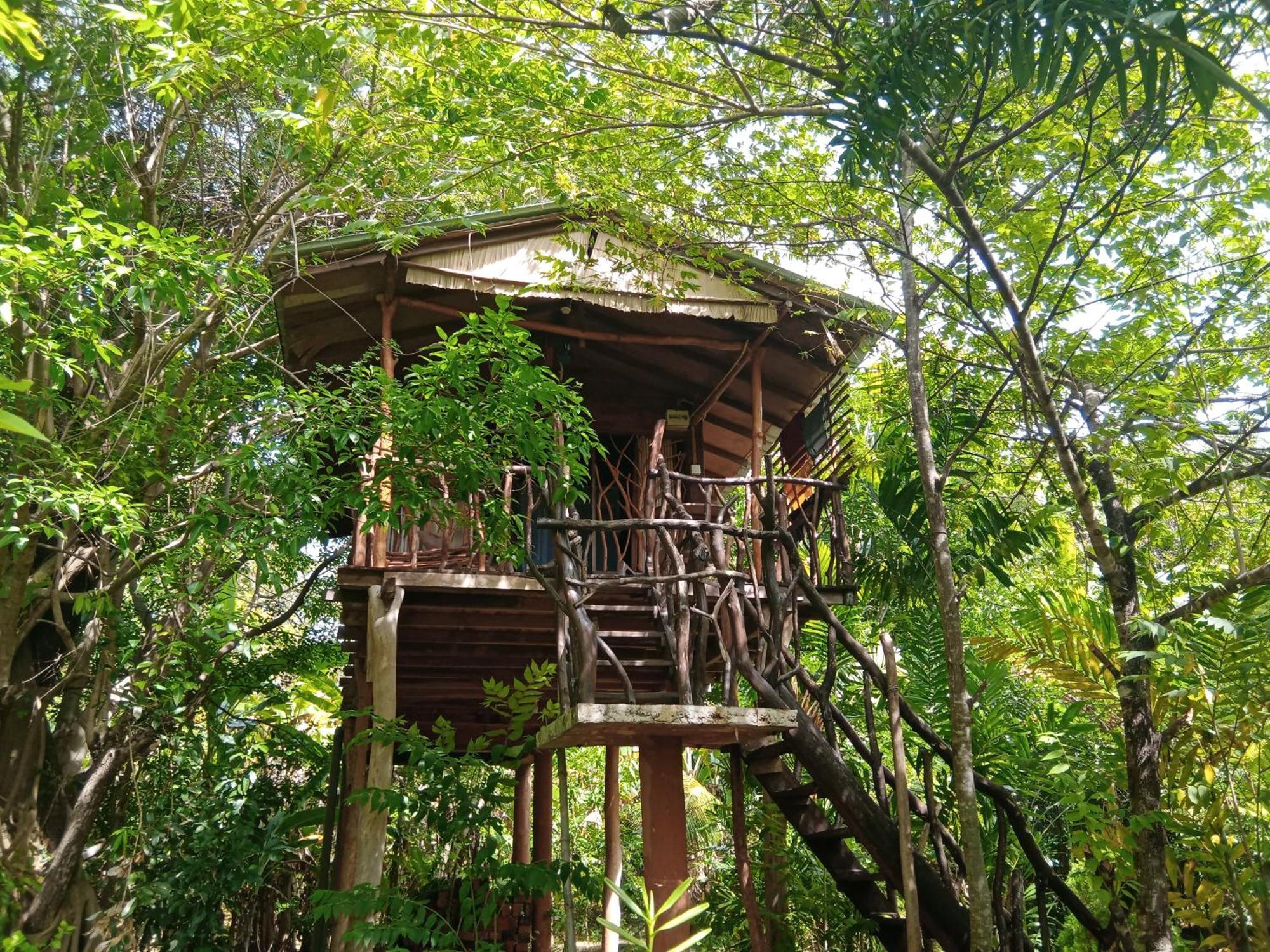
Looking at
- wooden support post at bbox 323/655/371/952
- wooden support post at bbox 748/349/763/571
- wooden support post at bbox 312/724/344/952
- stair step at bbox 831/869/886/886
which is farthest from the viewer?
wooden support post at bbox 312/724/344/952

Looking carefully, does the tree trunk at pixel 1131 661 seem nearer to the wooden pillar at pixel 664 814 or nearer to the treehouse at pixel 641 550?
the treehouse at pixel 641 550

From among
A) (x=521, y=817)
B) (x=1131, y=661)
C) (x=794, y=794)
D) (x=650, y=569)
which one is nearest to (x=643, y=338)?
(x=650, y=569)

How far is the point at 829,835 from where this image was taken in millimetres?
5543

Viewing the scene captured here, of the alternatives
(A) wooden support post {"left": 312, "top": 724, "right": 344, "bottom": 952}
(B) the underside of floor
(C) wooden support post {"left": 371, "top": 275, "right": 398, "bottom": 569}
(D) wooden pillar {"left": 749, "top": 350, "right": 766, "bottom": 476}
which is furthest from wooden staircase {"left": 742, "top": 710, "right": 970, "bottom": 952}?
(A) wooden support post {"left": 312, "top": 724, "right": 344, "bottom": 952}

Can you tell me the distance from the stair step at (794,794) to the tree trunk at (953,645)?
0.86 m

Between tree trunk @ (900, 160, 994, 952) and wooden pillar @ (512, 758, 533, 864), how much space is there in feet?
19.8

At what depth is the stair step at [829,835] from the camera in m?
5.44

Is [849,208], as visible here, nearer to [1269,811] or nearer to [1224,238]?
[1224,238]

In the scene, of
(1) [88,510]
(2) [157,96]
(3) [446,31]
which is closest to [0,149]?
(2) [157,96]

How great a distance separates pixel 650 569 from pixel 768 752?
148 centimetres

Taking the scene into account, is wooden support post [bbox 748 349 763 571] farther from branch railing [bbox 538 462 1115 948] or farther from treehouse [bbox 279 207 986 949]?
branch railing [bbox 538 462 1115 948]

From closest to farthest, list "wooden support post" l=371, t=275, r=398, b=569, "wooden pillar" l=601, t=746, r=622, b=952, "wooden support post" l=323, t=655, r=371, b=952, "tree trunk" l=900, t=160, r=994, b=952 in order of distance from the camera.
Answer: "tree trunk" l=900, t=160, r=994, b=952, "wooden support post" l=371, t=275, r=398, b=569, "wooden support post" l=323, t=655, r=371, b=952, "wooden pillar" l=601, t=746, r=622, b=952

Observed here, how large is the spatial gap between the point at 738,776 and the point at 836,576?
1563mm

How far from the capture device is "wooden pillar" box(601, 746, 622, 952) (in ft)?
29.9
